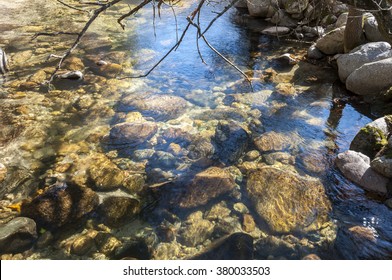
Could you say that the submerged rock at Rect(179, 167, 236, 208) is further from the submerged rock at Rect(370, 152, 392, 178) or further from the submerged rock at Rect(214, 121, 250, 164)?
the submerged rock at Rect(370, 152, 392, 178)

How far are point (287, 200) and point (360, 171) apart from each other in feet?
3.94

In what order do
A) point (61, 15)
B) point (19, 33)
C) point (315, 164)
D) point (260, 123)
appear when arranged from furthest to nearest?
point (61, 15) → point (19, 33) → point (260, 123) → point (315, 164)

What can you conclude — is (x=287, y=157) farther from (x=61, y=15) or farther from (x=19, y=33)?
(x=61, y=15)

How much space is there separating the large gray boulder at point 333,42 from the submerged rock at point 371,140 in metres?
4.02

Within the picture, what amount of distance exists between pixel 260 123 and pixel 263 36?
5487mm

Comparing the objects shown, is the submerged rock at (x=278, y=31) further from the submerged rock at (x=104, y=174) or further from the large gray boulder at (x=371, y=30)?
the submerged rock at (x=104, y=174)

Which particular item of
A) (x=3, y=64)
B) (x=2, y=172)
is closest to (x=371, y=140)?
(x=2, y=172)

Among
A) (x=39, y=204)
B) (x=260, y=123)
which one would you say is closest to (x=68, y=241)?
(x=39, y=204)

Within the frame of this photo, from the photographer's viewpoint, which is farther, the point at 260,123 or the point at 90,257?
the point at 260,123

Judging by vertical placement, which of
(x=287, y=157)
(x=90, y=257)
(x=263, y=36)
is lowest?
(x=90, y=257)

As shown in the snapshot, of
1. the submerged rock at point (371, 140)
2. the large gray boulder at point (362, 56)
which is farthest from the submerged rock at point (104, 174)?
the large gray boulder at point (362, 56)

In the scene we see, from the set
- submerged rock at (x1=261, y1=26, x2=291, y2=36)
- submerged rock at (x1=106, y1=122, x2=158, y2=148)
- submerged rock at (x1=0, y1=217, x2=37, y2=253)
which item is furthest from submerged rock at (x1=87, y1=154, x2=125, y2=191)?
submerged rock at (x1=261, y1=26, x2=291, y2=36)

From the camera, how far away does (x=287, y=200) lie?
408cm

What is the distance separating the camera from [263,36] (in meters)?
10.3
